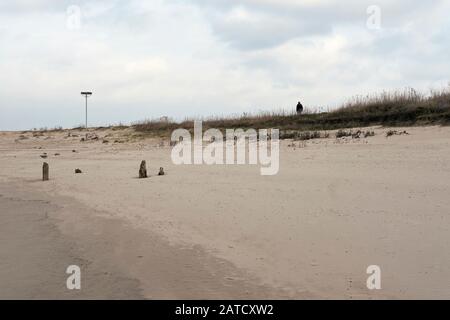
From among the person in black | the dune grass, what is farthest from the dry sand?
the person in black

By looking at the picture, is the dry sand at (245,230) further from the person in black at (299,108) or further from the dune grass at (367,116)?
the person in black at (299,108)

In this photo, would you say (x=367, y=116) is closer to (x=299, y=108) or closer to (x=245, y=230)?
(x=299, y=108)

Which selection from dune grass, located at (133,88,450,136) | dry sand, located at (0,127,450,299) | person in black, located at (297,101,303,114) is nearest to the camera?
dry sand, located at (0,127,450,299)

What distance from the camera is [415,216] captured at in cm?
736

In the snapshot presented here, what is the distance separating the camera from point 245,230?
7328mm

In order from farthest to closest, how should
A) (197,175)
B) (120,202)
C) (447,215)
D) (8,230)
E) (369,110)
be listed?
(369,110), (197,175), (120,202), (8,230), (447,215)

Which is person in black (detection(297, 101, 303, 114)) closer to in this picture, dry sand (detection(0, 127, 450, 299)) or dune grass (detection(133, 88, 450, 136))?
dune grass (detection(133, 88, 450, 136))

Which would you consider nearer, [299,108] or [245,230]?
[245,230]

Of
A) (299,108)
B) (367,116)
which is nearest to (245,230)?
(367,116)

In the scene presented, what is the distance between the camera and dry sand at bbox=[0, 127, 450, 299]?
18.1ft

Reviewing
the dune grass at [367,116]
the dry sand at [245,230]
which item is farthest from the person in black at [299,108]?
the dry sand at [245,230]

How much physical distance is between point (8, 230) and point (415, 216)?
5405 mm

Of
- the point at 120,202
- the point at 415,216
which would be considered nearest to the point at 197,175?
the point at 120,202

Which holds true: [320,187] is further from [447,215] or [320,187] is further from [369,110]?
[369,110]
